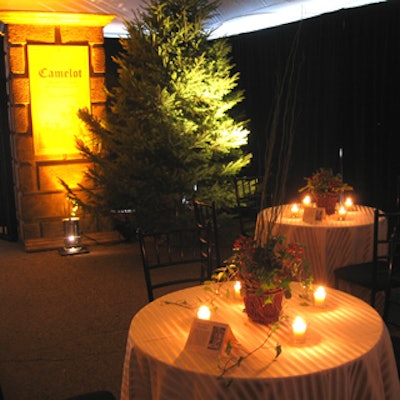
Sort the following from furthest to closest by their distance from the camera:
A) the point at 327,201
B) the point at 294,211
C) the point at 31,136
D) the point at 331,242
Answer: the point at 31,136 → the point at 294,211 → the point at 327,201 → the point at 331,242

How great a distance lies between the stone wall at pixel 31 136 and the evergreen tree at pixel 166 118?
66 centimetres

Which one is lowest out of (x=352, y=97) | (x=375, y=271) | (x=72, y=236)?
(x=72, y=236)

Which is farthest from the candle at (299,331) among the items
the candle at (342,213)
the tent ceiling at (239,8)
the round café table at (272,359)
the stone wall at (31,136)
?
the stone wall at (31,136)

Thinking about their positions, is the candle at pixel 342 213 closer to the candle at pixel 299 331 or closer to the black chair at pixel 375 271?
the black chair at pixel 375 271

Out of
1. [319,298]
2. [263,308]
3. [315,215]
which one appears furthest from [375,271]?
[263,308]

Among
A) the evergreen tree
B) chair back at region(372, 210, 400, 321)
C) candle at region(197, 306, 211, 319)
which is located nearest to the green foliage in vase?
chair back at region(372, 210, 400, 321)

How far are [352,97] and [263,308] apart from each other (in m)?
4.15

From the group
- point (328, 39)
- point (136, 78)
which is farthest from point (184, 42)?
point (328, 39)

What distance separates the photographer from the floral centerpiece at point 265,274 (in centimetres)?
168

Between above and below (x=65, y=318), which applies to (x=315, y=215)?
above

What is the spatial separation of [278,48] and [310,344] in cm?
524

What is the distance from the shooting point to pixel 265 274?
1.67 meters

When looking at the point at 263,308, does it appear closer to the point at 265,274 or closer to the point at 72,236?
the point at 265,274

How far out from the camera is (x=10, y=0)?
5.01 metres
